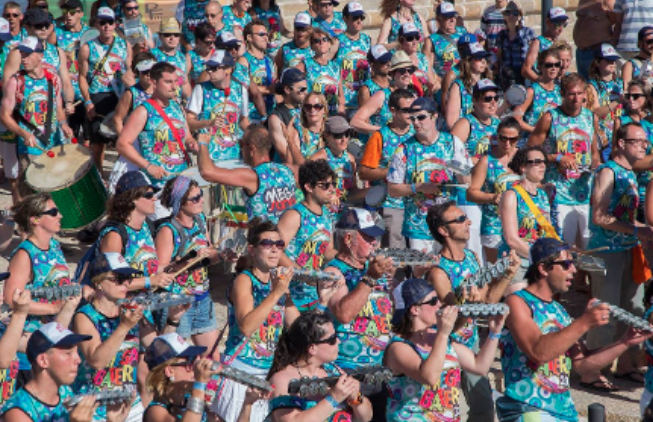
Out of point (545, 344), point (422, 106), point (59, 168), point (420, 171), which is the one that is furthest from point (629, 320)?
point (59, 168)

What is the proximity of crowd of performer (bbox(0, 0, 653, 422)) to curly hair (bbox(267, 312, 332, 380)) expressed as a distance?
1 centimetres

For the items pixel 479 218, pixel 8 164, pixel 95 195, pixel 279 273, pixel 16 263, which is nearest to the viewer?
pixel 279 273

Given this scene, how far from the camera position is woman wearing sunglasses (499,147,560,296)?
9148mm

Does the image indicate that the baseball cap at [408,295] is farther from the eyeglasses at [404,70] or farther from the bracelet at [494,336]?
the eyeglasses at [404,70]

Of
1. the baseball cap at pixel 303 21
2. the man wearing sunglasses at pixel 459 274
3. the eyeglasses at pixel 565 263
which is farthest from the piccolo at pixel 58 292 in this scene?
the baseball cap at pixel 303 21

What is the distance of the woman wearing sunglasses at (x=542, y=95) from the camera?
12.0 metres

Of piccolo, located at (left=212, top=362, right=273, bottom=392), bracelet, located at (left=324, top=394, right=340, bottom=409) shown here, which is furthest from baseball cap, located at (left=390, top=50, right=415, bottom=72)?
piccolo, located at (left=212, top=362, right=273, bottom=392)

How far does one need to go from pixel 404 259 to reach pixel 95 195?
4449mm

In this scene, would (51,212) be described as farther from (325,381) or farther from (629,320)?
(629,320)

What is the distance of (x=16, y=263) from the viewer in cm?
773

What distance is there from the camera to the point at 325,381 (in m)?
6.25

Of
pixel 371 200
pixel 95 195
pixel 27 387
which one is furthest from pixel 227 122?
pixel 27 387

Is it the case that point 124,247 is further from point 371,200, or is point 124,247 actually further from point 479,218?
point 479,218

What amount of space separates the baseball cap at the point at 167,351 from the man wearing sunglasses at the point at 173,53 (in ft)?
22.9
